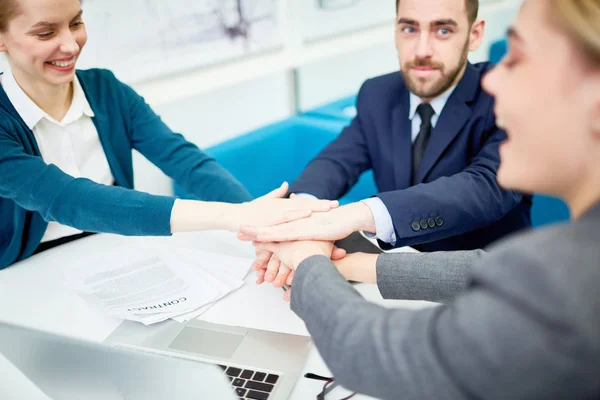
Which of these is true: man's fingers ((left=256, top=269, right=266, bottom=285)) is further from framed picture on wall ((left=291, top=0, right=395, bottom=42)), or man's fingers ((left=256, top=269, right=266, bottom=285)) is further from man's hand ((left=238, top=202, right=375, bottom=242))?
framed picture on wall ((left=291, top=0, right=395, bottom=42))

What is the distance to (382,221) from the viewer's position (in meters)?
1.37

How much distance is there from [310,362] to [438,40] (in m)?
1.05

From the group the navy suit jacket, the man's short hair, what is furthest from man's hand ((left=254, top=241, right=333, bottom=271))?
the man's short hair

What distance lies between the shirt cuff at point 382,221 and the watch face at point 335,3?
169cm

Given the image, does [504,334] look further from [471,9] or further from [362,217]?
[471,9]

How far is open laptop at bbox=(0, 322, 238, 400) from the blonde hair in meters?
0.57

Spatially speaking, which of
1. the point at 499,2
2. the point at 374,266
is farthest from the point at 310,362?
the point at 499,2

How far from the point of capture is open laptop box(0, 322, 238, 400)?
723mm

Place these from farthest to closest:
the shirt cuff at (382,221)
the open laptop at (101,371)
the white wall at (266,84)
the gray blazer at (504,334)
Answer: the white wall at (266,84), the shirt cuff at (382,221), the open laptop at (101,371), the gray blazer at (504,334)

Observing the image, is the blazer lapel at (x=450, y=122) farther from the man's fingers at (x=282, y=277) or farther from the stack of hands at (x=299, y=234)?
the man's fingers at (x=282, y=277)

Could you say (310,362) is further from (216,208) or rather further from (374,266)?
(216,208)

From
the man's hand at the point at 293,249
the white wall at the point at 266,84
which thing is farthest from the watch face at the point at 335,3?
the man's hand at the point at 293,249

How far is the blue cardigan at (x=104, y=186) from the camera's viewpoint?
1289mm

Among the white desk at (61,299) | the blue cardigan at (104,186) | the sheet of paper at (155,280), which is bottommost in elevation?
the white desk at (61,299)
